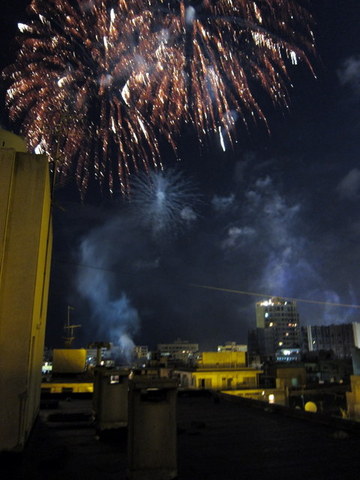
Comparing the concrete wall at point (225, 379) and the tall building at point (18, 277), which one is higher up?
the tall building at point (18, 277)

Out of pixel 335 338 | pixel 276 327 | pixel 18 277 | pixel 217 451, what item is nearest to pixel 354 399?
pixel 217 451

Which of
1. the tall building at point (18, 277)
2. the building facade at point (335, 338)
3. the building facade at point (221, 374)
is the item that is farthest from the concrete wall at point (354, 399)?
the building facade at point (335, 338)

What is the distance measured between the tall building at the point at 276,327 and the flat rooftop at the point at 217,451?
13699 cm

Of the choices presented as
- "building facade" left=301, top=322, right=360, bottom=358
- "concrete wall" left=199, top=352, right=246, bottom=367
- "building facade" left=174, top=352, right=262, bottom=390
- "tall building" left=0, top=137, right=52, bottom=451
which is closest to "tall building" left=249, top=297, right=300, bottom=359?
"building facade" left=301, top=322, right=360, bottom=358

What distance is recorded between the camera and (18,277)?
8.41m

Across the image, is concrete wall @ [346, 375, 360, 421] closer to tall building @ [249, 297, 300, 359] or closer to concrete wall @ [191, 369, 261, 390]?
concrete wall @ [191, 369, 261, 390]

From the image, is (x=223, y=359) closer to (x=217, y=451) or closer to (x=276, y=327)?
(x=217, y=451)

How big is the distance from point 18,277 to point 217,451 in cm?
563

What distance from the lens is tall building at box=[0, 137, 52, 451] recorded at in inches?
310

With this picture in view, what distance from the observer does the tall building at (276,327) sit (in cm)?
14325

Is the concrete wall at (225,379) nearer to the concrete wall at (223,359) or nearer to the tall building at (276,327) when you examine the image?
the concrete wall at (223,359)

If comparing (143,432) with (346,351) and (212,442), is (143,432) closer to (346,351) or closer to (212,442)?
(212,442)

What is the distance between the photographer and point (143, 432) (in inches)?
243

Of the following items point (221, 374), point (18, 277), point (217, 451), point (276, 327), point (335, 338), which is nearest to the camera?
point (217, 451)
